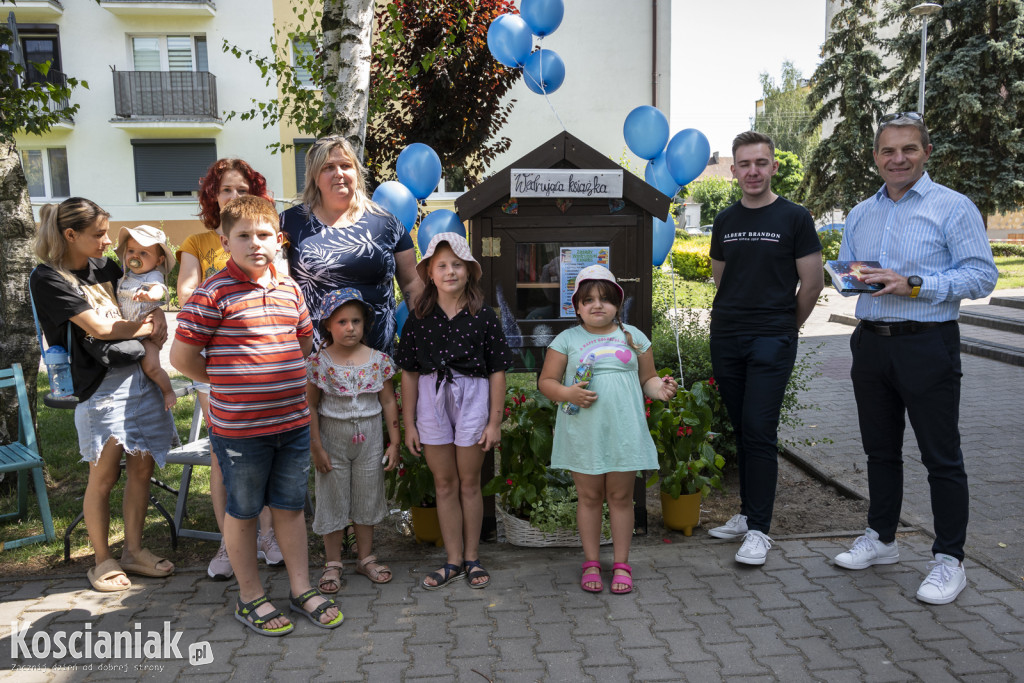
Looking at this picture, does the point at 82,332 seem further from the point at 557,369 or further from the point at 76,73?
the point at 76,73

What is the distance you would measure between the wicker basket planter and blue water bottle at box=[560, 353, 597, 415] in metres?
0.91

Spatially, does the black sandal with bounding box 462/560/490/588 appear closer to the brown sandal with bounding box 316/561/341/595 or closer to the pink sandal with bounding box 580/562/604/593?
the pink sandal with bounding box 580/562/604/593

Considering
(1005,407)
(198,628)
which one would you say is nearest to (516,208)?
(198,628)

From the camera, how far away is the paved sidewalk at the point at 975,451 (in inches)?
163

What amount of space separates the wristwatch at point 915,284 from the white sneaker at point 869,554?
4.24ft

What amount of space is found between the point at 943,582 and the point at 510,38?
474 centimetres

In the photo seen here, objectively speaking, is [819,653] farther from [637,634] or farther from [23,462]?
[23,462]

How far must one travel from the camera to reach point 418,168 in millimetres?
5133

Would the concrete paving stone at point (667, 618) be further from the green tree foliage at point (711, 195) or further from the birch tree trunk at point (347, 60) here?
the green tree foliage at point (711, 195)

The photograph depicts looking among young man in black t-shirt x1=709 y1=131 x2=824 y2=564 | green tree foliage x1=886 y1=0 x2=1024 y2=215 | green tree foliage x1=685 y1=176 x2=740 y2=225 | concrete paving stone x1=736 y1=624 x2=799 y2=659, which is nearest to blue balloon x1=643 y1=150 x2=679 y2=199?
young man in black t-shirt x1=709 y1=131 x2=824 y2=564

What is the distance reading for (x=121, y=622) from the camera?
327 cm

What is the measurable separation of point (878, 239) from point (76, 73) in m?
21.3

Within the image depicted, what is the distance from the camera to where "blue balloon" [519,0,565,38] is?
5957 millimetres

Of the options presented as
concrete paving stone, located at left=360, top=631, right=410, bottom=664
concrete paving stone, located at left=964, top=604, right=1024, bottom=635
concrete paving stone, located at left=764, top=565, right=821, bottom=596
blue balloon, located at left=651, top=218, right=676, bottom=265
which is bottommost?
concrete paving stone, located at left=360, top=631, right=410, bottom=664
